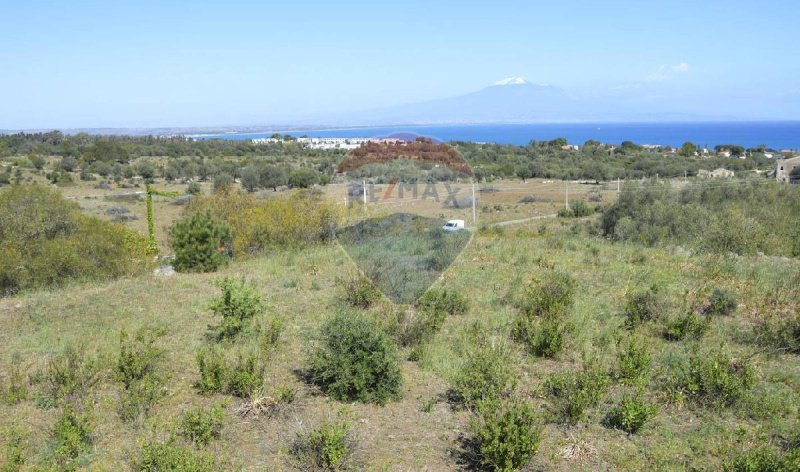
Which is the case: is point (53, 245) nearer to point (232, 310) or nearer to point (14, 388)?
point (232, 310)

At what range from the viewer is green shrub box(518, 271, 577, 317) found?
9461 millimetres

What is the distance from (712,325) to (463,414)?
15.7 feet

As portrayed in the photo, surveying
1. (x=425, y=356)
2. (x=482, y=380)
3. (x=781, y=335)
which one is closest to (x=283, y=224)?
(x=425, y=356)

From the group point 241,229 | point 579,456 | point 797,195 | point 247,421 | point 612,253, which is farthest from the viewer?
point 797,195

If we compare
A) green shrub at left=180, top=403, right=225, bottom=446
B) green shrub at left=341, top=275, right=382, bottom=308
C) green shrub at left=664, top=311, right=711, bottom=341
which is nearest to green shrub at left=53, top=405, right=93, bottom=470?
green shrub at left=180, top=403, right=225, bottom=446

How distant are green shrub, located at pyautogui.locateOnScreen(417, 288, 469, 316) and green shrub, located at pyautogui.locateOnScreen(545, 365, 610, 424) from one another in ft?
11.6

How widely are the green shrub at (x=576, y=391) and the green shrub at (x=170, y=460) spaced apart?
11.0 ft

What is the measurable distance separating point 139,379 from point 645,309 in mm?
7026

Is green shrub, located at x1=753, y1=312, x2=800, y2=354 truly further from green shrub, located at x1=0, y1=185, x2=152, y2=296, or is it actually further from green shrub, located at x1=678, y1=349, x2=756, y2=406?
green shrub, located at x1=0, y1=185, x2=152, y2=296

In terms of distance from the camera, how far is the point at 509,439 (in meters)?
5.08

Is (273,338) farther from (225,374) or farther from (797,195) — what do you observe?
(797,195)

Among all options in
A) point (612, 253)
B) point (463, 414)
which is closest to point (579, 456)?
point (463, 414)

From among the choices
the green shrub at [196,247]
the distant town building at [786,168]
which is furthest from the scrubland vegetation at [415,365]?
the distant town building at [786,168]

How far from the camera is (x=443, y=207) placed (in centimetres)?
830
